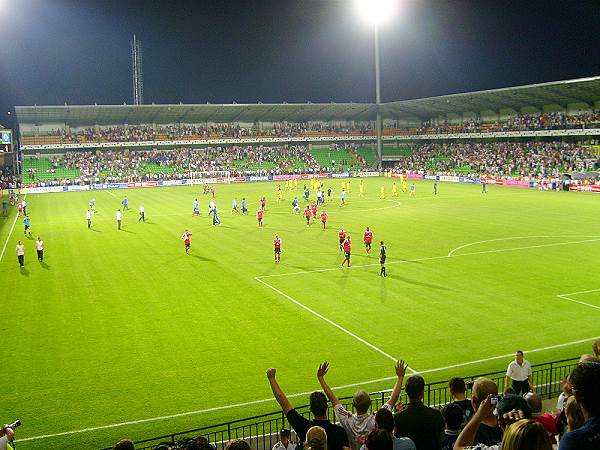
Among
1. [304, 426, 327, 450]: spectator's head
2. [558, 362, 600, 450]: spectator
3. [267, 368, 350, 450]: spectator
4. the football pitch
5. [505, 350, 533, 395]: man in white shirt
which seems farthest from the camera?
the football pitch

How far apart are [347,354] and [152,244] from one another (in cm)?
2113

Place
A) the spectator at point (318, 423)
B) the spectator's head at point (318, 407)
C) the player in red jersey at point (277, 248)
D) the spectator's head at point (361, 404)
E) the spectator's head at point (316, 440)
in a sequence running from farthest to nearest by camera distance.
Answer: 1. the player in red jersey at point (277, 248)
2. the spectator's head at point (361, 404)
3. the spectator's head at point (318, 407)
4. the spectator at point (318, 423)
5. the spectator's head at point (316, 440)

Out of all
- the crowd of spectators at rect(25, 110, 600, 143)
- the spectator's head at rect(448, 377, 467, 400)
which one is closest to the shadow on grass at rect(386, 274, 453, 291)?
the spectator's head at rect(448, 377, 467, 400)

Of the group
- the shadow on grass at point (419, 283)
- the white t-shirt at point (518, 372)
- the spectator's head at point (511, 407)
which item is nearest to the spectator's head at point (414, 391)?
the spectator's head at point (511, 407)

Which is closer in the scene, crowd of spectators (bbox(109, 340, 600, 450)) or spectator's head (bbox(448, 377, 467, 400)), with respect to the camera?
crowd of spectators (bbox(109, 340, 600, 450))

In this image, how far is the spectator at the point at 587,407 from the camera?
3.99 meters

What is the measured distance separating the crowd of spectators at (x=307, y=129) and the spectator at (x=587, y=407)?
76551 millimetres

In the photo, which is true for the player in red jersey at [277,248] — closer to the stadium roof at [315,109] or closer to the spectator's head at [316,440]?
the spectator's head at [316,440]

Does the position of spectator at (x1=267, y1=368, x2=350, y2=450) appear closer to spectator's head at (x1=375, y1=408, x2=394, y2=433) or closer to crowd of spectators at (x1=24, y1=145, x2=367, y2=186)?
spectator's head at (x1=375, y1=408, x2=394, y2=433)

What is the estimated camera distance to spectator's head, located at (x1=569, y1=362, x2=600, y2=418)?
423cm

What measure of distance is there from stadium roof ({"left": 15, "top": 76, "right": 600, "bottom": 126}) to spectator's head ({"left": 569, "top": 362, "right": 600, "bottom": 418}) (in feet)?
227

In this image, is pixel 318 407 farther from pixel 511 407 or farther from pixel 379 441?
pixel 511 407

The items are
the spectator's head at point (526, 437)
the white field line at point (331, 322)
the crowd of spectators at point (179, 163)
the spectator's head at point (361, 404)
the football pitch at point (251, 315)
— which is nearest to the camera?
the spectator's head at point (526, 437)

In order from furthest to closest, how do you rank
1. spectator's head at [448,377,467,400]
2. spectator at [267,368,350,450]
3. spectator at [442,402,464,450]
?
spectator's head at [448,377,467,400], spectator at [442,402,464,450], spectator at [267,368,350,450]
